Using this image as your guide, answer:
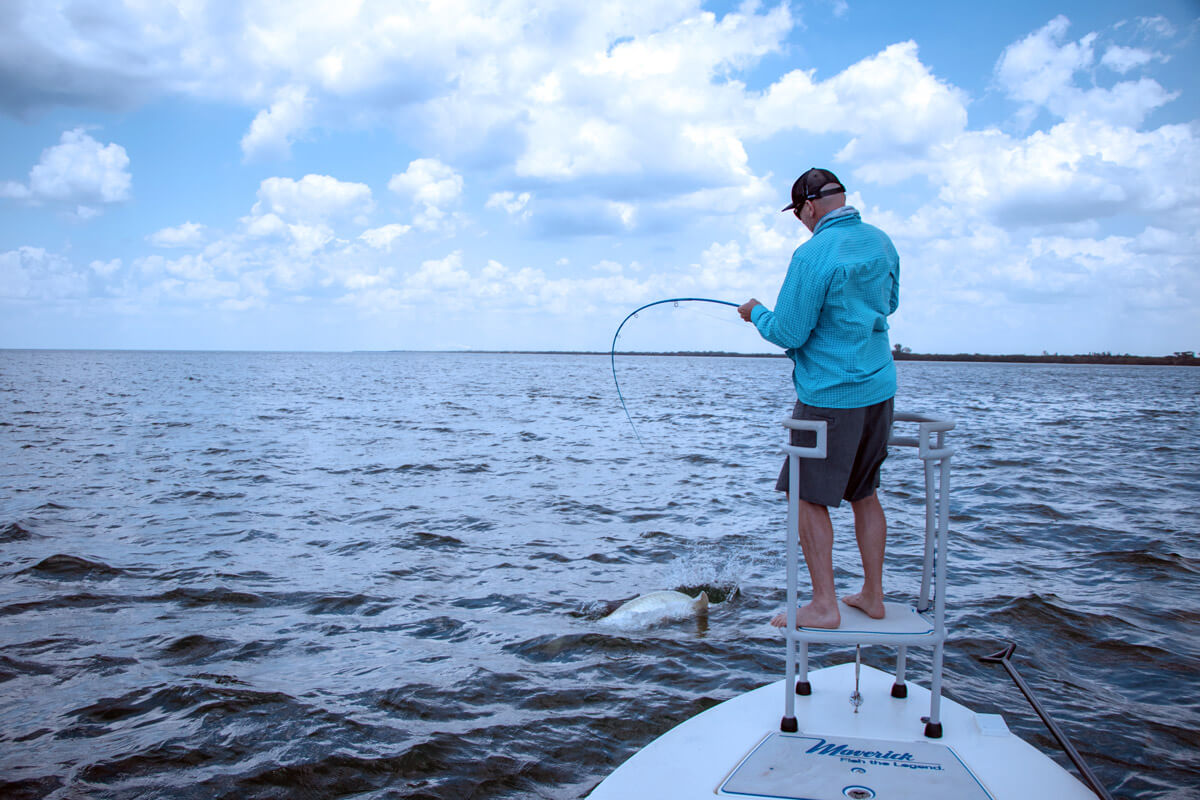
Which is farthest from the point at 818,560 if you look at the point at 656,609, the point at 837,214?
the point at 656,609

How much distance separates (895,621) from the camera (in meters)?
3.73

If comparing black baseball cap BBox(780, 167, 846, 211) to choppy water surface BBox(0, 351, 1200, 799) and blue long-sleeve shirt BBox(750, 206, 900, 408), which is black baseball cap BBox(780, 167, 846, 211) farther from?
choppy water surface BBox(0, 351, 1200, 799)

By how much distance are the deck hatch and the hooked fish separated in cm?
331

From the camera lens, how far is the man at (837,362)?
3.66 m

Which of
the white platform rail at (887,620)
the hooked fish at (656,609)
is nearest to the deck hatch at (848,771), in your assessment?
the white platform rail at (887,620)

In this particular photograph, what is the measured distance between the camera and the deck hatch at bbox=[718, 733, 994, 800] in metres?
3.03

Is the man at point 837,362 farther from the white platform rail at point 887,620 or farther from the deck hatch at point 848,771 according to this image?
the deck hatch at point 848,771

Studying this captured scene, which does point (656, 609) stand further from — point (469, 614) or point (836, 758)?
point (836, 758)

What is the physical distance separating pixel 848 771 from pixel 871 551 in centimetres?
107

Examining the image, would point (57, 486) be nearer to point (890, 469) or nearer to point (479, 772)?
point (479, 772)

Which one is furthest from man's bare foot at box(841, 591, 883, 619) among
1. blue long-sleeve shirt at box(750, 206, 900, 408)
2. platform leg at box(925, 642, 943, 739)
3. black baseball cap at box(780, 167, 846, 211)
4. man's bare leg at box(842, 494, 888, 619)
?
black baseball cap at box(780, 167, 846, 211)

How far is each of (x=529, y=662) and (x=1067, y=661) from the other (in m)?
4.17

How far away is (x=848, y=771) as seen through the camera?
318cm

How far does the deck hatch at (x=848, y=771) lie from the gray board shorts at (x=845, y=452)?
105 cm
